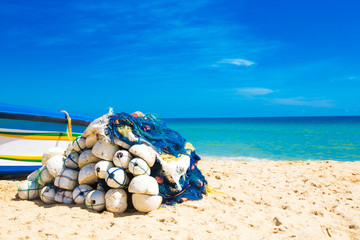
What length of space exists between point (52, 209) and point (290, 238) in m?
3.65

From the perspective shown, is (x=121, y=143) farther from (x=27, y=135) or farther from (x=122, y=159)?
(x=27, y=135)

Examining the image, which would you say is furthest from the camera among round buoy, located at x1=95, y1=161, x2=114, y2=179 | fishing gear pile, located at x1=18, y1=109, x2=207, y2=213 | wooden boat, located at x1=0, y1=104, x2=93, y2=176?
wooden boat, located at x1=0, y1=104, x2=93, y2=176

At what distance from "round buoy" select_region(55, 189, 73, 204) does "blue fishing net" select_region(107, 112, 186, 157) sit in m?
1.25

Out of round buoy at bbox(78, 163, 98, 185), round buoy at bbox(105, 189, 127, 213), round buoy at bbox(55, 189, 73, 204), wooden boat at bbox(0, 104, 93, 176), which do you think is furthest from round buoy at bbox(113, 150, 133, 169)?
wooden boat at bbox(0, 104, 93, 176)

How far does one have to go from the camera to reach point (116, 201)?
4172 millimetres

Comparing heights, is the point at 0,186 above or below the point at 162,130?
below

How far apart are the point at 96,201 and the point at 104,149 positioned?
2.77 ft

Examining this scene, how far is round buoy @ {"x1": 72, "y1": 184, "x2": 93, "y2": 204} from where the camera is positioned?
4.48m

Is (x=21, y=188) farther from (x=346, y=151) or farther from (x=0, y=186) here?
(x=346, y=151)

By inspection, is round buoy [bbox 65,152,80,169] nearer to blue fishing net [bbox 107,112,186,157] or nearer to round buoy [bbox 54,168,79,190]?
round buoy [bbox 54,168,79,190]

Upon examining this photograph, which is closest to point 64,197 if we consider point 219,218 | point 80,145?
point 80,145

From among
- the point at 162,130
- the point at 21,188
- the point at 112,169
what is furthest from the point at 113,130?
the point at 21,188

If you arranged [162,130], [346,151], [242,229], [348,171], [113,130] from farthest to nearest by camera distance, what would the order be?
[346,151], [348,171], [162,130], [113,130], [242,229]

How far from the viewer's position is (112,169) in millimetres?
4238
